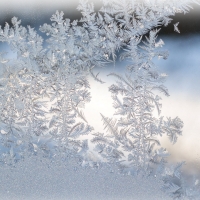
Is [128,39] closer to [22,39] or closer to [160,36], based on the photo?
[160,36]

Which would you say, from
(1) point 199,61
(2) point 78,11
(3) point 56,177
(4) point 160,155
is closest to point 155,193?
(4) point 160,155

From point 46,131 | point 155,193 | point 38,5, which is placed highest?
point 38,5

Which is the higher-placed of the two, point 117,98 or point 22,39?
point 22,39
